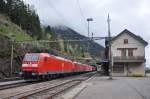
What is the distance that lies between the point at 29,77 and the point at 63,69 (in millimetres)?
16113

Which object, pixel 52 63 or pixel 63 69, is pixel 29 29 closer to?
pixel 63 69

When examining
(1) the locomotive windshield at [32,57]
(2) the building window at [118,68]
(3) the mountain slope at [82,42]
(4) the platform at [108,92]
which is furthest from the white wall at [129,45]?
(4) the platform at [108,92]

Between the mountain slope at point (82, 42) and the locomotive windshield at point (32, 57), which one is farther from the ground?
the mountain slope at point (82, 42)

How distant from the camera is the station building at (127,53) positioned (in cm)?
7419

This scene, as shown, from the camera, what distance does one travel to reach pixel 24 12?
113875 millimetres

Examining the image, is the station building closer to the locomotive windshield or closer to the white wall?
the white wall

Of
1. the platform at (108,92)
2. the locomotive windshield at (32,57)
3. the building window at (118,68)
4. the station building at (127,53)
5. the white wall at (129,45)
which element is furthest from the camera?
the white wall at (129,45)

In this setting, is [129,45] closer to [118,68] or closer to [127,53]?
[127,53]

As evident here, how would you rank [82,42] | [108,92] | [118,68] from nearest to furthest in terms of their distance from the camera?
1. [108,92]
2. [118,68]
3. [82,42]

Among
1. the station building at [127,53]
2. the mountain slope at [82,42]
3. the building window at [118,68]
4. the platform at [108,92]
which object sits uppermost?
the mountain slope at [82,42]

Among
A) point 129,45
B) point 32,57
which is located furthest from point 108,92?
point 129,45

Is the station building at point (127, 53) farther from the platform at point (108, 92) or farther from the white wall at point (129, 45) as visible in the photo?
the platform at point (108, 92)

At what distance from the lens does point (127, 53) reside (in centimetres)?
7531

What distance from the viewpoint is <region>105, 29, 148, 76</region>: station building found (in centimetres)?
7419
